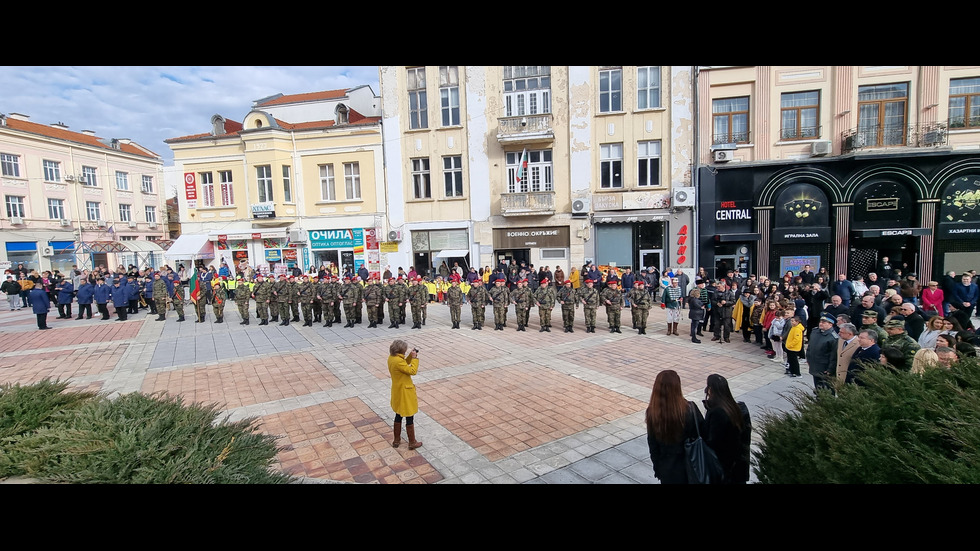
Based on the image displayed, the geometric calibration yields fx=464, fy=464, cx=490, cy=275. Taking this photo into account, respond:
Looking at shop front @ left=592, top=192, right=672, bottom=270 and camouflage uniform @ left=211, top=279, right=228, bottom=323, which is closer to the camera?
camouflage uniform @ left=211, top=279, right=228, bottom=323

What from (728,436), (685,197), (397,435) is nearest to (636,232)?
(685,197)

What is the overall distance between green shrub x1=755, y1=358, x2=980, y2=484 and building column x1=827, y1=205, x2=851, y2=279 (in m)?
20.0

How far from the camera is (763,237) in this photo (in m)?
20.2

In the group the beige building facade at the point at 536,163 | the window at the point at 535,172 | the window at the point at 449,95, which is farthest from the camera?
the window at the point at 449,95

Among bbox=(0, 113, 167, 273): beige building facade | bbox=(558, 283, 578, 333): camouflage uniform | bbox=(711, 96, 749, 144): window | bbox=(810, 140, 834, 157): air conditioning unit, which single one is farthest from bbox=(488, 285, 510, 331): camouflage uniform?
bbox=(0, 113, 167, 273): beige building facade

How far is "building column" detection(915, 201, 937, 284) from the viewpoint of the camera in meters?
18.9

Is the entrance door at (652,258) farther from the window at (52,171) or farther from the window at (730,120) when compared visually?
the window at (52,171)

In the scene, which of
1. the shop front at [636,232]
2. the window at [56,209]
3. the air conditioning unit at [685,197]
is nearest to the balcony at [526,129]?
the shop front at [636,232]

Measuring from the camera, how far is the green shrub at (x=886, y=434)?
2447 mm

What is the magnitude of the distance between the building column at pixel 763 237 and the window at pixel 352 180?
1977cm

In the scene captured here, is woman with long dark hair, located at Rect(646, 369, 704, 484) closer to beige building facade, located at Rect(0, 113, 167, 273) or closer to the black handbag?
the black handbag

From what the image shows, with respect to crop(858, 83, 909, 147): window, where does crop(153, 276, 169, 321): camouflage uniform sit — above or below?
below
